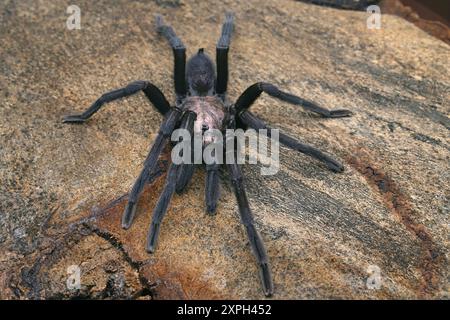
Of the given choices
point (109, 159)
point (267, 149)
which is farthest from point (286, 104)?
point (109, 159)

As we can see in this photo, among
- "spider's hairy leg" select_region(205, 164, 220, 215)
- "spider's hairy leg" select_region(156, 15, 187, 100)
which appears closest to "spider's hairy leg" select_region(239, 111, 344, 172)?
"spider's hairy leg" select_region(205, 164, 220, 215)

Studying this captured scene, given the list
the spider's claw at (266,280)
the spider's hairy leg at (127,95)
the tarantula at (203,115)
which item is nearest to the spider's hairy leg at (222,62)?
the tarantula at (203,115)

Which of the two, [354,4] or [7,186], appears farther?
[354,4]

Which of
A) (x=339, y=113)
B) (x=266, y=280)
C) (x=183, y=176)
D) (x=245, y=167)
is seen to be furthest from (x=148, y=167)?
(x=339, y=113)

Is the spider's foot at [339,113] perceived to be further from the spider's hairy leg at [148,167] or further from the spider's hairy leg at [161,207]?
the spider's hairy leg at [161,207]

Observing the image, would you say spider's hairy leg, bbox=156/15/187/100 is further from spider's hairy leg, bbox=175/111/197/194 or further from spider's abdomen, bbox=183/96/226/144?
spider's hairy leg, bbox=175/111/197/194

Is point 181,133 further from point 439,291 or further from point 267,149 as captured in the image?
point 439,291
